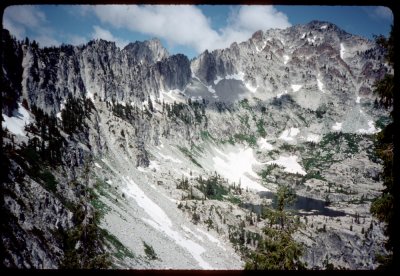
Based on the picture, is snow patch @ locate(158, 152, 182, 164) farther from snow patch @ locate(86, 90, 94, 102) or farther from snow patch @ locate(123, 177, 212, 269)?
snow patch @ locate(123, 177, 212, 269)

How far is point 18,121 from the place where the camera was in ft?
246

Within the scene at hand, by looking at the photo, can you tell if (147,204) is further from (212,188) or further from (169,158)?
(169,158)

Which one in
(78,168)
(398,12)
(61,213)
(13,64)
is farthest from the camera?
(13,64)

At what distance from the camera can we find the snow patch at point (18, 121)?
219ft

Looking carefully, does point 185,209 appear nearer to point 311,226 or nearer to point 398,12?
point 311,226

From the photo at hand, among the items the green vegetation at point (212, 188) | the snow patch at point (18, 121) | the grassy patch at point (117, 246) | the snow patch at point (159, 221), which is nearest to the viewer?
the grassy patch at point (117, 246)

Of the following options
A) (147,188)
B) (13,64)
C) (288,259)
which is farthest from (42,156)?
(288,259)

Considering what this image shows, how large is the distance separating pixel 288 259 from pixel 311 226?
5404 inches

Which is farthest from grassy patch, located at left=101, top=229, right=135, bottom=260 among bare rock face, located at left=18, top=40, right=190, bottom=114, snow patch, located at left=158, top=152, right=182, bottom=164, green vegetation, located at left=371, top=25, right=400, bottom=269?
snow patch, located at left=158, top=152, right=182, bottom=164

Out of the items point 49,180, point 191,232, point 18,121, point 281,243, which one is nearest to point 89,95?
point 18,121

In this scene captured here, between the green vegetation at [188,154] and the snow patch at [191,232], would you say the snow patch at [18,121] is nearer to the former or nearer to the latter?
the snow patch at [191,232]

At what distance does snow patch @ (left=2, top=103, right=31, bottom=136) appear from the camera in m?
66.9

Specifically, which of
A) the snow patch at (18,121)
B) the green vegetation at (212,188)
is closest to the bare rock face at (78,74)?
the snow patch at (18,121)

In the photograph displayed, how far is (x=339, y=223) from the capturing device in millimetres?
156500
